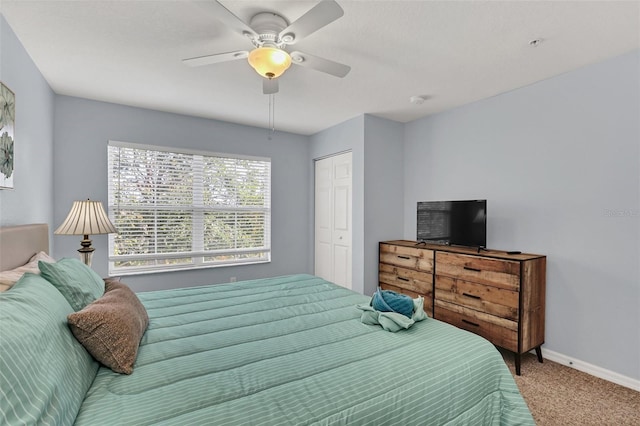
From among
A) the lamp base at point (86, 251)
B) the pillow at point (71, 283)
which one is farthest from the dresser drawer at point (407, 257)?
the lamp base at point (86, 251)

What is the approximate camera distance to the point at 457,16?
1.94 metres

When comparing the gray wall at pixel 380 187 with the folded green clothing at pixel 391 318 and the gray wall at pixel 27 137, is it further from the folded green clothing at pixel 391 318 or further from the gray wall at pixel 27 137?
the gray wall at pixel 27 137

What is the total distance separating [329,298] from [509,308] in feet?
5.14

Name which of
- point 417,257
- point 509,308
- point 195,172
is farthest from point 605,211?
point 195,172

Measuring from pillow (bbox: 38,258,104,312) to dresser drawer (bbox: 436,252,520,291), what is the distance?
114 inches

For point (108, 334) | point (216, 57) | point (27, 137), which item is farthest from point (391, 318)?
point (27, 137)

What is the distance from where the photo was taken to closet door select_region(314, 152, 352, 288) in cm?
423

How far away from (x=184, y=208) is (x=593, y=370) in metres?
4.45

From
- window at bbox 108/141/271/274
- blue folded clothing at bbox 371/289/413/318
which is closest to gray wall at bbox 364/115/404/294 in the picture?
window at bbox 108/141/271/274

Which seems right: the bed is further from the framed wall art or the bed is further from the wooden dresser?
the wooden dresser

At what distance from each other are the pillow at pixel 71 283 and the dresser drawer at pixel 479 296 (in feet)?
9.54

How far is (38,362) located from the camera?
0.93 meters

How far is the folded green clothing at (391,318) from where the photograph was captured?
1731 millimetres

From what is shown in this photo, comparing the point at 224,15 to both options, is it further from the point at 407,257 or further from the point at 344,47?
the point at 407,257
